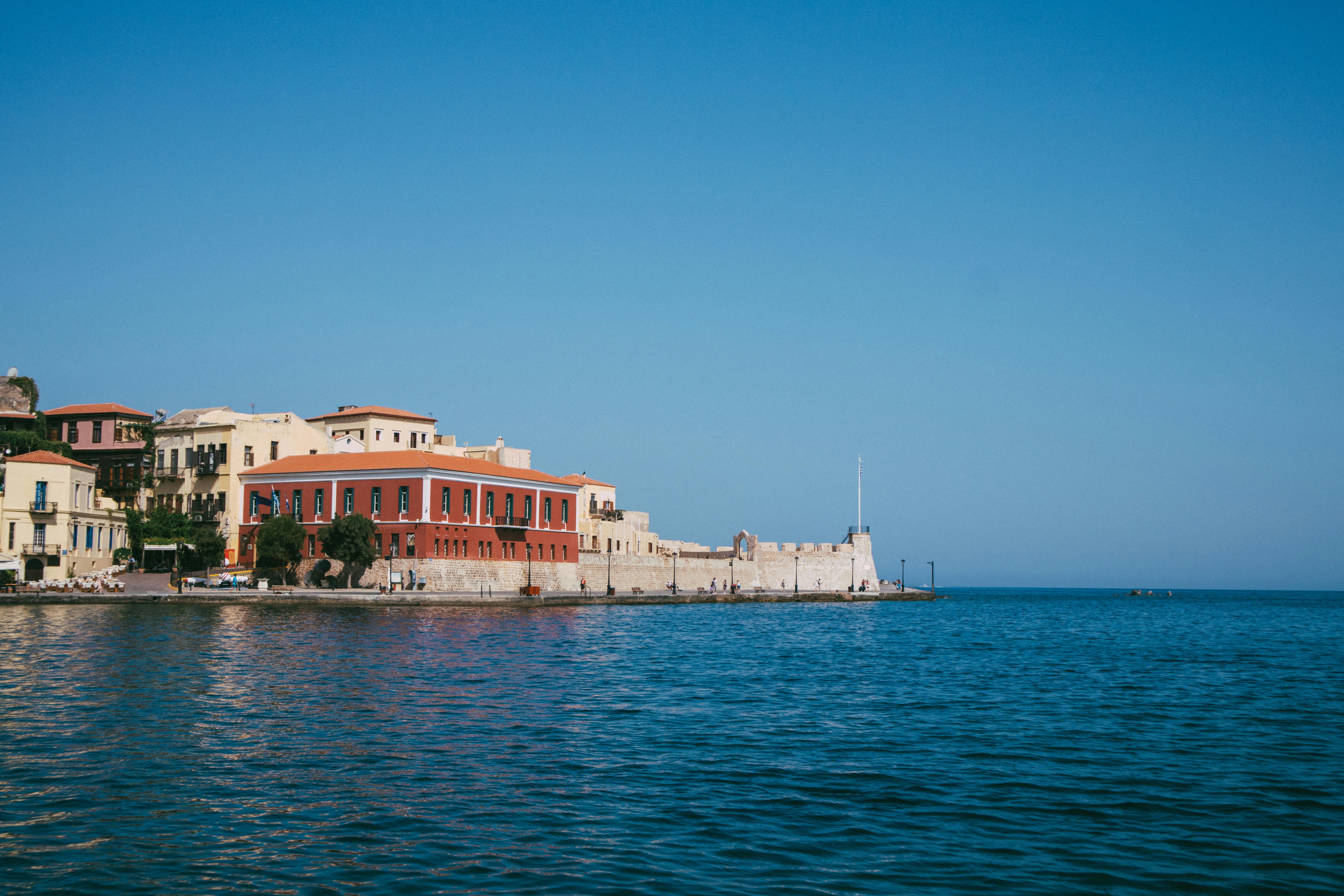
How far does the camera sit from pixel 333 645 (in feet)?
117

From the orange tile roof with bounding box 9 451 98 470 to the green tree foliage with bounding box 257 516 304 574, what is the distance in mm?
10520

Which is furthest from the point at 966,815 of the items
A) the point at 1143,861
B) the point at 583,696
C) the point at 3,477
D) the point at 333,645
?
the point at 3,477

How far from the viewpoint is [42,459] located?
61688 mm

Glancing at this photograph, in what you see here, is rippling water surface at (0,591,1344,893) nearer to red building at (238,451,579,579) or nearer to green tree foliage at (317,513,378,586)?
green tree foliage at (317,513,378,586)

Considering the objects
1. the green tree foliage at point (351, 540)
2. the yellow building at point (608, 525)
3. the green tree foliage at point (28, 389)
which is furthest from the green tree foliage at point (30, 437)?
the yellow building at point (608, 525)

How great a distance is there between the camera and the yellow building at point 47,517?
198ft

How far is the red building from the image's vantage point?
65500mm

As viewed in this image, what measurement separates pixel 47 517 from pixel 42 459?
323cm

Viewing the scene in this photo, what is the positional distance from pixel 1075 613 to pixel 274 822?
290 ft

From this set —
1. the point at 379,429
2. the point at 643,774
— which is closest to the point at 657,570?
the point at 379,429

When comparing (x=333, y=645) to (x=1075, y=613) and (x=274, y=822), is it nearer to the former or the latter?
(x=274, y=822)

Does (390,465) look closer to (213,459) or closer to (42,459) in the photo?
(213,459)

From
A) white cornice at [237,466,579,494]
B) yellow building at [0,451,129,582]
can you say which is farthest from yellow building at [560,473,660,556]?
yellow building at [0,451,129,582]

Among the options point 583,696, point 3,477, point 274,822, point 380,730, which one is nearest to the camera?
point 274,822
